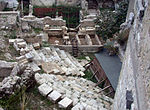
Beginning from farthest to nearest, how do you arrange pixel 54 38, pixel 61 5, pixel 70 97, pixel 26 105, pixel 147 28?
pixel 61 5
pixel 54 38
pixel 70 97
pixel 26 105
pixel 147 28

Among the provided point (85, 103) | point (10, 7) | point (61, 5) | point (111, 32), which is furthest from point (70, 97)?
point (10, 7)

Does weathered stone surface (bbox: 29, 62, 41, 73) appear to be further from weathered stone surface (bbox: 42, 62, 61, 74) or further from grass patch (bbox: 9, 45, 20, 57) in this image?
grass patch (bbox: 9, 45, 20, 57)

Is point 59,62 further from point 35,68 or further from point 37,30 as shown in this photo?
point 37,30

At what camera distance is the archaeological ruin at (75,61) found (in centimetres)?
591

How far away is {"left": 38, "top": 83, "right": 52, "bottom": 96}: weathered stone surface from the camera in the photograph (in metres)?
7.77

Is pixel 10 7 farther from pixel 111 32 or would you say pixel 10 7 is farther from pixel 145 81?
pixel 145 81

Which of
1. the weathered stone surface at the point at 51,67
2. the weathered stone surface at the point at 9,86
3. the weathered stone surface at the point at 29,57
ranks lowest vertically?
the weathered stone surface at the point at 51,67

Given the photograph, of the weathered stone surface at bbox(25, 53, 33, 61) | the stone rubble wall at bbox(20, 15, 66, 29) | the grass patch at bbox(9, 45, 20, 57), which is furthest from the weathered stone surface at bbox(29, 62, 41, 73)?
the stone rubble wall at bbox(20, 15, 66, 29)

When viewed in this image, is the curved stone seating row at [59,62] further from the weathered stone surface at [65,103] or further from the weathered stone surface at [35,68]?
the weathered stone surface at [65,103]

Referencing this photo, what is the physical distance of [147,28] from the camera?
17.2ft

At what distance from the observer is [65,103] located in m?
7.40

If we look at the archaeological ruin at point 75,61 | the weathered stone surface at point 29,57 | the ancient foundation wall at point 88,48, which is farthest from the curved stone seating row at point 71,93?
the ancient foundation wall at point 88,48

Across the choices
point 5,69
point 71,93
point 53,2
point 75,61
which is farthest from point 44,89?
point 53,2

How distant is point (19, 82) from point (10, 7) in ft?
53.9
